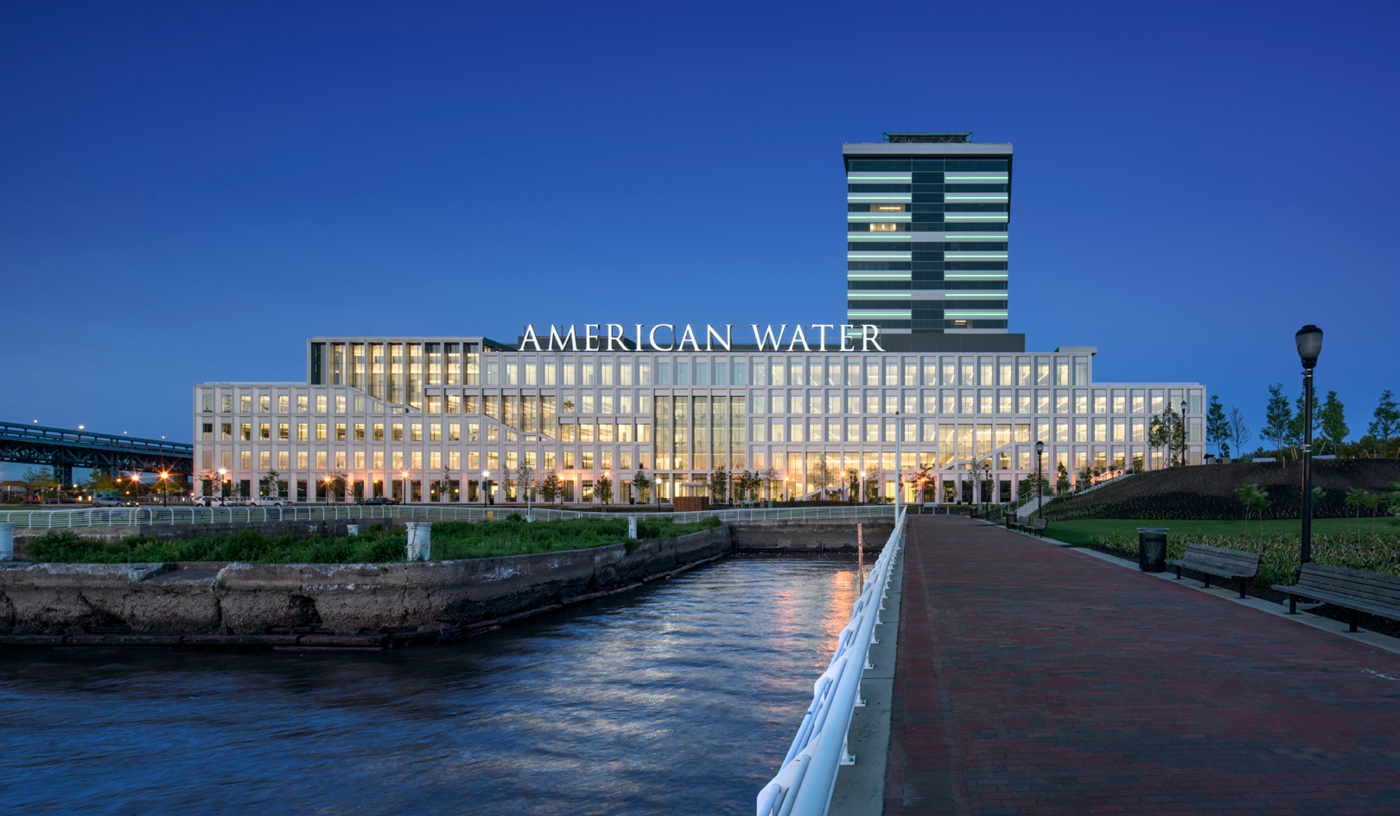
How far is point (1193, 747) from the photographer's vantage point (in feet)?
21.2

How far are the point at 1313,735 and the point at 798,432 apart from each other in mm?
94094

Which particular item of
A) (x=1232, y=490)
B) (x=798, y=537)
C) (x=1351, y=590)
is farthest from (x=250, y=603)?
(x=1232, y=490)

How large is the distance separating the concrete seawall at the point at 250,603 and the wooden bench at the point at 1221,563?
1607 centimetres

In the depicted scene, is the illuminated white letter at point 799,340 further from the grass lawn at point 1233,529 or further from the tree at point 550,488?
the grass lawn at point 1233,529

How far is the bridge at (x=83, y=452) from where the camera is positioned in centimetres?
10581

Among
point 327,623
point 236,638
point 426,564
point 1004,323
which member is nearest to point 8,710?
point 236,638

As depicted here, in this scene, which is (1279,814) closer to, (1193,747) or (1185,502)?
(1193,747)

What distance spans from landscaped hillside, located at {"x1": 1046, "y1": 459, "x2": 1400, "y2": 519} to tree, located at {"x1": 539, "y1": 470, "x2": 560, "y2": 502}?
58295mm

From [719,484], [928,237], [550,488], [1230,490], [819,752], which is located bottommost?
[550,488]

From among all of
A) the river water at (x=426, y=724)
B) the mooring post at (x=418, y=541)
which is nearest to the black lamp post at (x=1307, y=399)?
the river water at (x=426, y=724)

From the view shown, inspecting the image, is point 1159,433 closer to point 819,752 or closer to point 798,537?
point 798,537

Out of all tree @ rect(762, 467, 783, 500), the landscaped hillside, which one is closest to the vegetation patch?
the landscaped hillside

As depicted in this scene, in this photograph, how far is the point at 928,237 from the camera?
123 m

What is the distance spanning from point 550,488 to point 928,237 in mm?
67518
